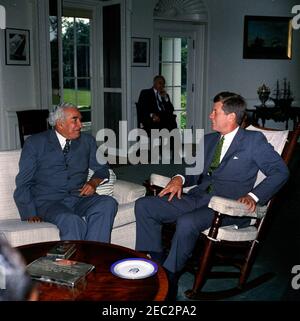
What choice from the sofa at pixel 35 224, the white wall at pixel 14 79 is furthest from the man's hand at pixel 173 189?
the white wall at pixel 14 79

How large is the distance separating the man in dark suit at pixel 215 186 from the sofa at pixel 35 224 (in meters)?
0.15

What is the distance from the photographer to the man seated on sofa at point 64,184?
2.83m

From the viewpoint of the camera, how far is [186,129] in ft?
27.5

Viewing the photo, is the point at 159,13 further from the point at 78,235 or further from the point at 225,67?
the point at 78,235

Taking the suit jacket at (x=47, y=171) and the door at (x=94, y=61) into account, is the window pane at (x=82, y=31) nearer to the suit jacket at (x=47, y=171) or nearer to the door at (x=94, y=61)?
the door at (x=94, y=61)

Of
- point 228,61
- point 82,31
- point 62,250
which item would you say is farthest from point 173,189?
point 228,61

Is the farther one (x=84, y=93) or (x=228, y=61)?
(x=228, y=61)

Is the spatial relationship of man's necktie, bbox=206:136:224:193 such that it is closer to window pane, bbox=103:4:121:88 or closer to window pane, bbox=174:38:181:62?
window pane, bbox=103:4:121:88

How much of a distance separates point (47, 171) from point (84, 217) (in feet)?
1.28

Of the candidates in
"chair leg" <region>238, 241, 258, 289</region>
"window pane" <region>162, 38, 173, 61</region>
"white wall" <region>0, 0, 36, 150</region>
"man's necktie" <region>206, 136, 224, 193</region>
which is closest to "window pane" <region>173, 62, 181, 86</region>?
"window pane" <region>162, 38, 173, 61</region>

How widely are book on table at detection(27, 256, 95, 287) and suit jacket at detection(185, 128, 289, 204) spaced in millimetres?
1203

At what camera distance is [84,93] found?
7.35m

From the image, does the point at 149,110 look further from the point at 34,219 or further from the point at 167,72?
the point at 34,219

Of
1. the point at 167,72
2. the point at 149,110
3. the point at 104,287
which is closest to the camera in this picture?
the point at 104,287
